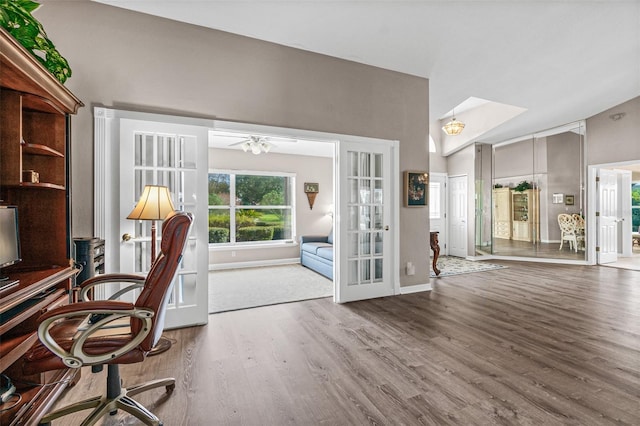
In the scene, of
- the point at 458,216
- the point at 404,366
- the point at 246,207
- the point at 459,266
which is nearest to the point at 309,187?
the point at 246,207

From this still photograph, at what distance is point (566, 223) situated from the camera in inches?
276

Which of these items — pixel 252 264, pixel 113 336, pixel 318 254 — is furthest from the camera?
pixel 252 264

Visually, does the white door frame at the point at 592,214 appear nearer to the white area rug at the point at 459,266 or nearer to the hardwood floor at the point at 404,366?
the white area rug at the point at 459,266

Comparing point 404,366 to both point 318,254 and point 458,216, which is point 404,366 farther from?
point 458,216

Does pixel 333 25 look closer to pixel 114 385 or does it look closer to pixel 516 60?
pixel 516 60

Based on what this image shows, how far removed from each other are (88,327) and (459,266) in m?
6.48

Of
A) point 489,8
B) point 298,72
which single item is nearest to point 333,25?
point 298,72

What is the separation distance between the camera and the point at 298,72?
3693 mm

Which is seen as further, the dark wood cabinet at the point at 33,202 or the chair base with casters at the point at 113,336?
the dark wood cabinet at the point at 33,202

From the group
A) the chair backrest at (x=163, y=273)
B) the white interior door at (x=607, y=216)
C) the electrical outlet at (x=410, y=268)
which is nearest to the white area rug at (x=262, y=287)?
the electrical outlet at (x=410, y=268)

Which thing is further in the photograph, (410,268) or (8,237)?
(410,268)

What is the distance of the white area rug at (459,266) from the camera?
5.90 m

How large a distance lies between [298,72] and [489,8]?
2.16m

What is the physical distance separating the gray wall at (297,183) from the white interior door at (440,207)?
2.75 meters
